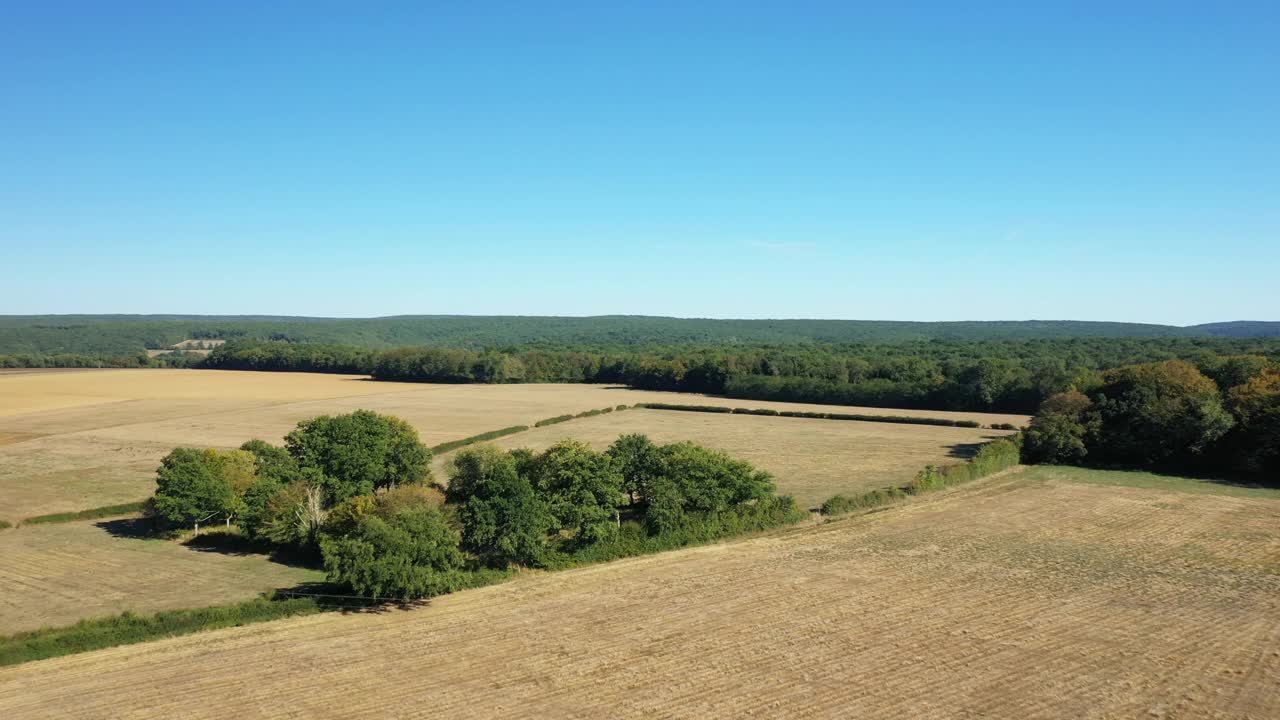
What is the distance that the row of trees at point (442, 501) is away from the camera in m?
33.6

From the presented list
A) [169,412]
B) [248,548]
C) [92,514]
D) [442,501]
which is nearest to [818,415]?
[442,501]

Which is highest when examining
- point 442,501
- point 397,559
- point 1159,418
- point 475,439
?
point 1159,418

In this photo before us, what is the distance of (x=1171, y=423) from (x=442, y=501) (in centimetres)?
5075

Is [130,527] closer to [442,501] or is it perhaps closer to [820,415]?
[442,501]

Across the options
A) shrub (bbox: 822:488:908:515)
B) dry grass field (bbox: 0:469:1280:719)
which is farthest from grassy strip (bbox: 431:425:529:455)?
dry grass field (bbox: 0:469:1280:719)

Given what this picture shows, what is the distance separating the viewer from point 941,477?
2206 inches

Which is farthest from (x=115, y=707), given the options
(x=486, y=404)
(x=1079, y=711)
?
(x=486, y=404)

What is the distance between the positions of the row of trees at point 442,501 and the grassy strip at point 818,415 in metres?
43.8

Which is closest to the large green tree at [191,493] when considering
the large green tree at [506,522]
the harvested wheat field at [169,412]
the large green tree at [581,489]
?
the harvested wheat field at [169,412]

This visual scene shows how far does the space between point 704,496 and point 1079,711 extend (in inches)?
892

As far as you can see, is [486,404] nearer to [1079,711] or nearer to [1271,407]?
[1271,407]

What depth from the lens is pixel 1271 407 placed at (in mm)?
57438

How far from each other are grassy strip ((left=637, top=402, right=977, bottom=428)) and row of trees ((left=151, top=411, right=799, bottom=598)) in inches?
1724

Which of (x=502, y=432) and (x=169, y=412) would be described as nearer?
(x=502, y=432)
